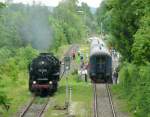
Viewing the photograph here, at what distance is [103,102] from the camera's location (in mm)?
33938

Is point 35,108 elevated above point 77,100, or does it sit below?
below

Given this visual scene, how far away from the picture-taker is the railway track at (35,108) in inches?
1189

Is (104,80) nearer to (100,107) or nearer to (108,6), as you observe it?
(108,6)

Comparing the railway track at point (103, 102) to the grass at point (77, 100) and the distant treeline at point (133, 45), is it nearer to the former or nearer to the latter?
the grass at point (77, 100)

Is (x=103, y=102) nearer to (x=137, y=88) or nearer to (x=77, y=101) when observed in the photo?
(x=77, y=101)

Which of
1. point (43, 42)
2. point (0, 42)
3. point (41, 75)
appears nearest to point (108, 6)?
point (41, 75)

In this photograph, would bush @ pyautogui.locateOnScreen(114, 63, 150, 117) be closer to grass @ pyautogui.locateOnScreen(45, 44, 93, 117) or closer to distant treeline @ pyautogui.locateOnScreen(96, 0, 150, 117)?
distant treeline @ pyautogui.locateOnScreen(96, 0, 150, 117)

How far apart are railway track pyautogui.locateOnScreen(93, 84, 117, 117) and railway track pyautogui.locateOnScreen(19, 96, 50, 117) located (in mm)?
3459

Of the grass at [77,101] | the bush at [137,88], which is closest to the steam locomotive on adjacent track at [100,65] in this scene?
the grass at [77,101]

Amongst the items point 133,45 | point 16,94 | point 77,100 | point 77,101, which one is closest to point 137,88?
point 133,45

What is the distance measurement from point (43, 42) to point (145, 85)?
168 feet

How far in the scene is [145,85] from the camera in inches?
974

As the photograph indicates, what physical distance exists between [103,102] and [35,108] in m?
4.82

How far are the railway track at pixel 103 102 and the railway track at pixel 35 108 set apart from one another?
3.46 m
